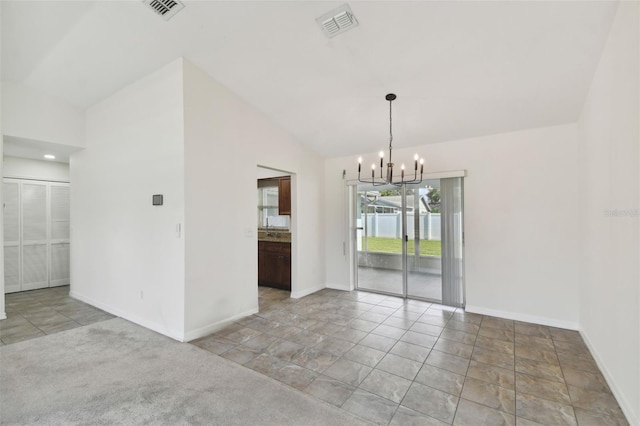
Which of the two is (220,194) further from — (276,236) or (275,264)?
(275,264)

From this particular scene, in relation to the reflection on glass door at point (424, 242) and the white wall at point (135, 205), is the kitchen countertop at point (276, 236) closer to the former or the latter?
the reflection on glass door at point (424, 242)

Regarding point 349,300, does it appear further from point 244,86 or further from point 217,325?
point 244,86

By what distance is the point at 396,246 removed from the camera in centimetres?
505

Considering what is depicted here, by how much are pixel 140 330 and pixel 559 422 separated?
13.5 feet

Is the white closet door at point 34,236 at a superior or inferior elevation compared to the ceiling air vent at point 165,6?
inferior

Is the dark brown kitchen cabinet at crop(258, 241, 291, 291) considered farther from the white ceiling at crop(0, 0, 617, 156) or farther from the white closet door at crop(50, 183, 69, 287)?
the white closet door at crop(50, 183, 69, 287)

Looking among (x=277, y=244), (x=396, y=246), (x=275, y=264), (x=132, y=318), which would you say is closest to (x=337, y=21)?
(x=396, y=246)

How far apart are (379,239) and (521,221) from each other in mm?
2189

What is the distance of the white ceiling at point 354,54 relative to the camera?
7.75 ft

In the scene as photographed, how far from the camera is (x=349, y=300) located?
4.77 metres

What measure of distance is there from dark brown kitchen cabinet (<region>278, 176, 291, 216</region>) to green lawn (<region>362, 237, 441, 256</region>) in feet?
5.32

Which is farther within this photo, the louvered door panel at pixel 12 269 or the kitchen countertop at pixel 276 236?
the kitchen countertop at pixel 276 236

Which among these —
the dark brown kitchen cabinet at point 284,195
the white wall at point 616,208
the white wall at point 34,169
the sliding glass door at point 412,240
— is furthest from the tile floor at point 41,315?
→ the white wall at point 616,208

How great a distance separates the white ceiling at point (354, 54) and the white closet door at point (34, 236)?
2.40 meters
